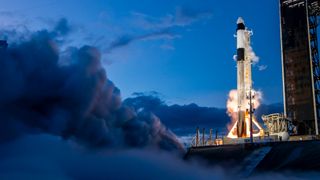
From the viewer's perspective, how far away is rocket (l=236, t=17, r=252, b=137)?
80062 mm

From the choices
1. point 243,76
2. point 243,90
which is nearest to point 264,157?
point 243,90

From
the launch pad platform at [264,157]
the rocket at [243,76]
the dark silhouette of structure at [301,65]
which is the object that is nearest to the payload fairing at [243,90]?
the rocket at [243,76]

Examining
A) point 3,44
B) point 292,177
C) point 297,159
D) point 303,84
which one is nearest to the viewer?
point 3,44

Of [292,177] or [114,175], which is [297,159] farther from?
[114,175]

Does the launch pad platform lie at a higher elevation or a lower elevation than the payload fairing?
lower

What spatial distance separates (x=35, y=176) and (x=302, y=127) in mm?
59106

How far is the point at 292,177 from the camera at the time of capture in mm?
46750

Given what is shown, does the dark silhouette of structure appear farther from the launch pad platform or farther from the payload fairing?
the launch pad platform

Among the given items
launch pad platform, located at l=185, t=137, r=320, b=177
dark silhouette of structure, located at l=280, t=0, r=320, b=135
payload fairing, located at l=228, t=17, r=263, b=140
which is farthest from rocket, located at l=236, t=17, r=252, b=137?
launch pad platform, located at l=185, t=137, r=320, b=177

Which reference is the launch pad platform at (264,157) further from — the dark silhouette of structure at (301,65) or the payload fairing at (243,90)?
the dark silhouette of structure at (301,65)

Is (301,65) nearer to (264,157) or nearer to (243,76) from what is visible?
(243,76)

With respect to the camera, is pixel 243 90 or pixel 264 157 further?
pixel 243 90

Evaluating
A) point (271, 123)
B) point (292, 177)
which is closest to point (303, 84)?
point (271, 123)

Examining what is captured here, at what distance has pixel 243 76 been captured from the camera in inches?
3204
